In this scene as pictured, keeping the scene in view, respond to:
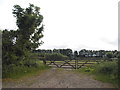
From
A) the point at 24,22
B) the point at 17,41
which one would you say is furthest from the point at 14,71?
the point at 24,22

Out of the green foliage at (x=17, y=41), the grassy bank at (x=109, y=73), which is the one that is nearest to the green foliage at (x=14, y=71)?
the green foliage at (x=17, y=41)

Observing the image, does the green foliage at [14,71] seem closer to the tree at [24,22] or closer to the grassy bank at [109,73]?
the tree at [24,22]

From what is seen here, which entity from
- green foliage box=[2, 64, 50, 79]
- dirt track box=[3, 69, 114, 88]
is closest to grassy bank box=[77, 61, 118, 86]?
dirt track box=[3, 69, 114, 88]

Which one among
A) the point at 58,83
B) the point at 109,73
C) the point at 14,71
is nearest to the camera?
the point at 58,83

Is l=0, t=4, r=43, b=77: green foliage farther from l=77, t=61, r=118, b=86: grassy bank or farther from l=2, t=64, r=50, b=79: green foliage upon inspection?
l=77, t=61, r=118, b=86: grassy bank

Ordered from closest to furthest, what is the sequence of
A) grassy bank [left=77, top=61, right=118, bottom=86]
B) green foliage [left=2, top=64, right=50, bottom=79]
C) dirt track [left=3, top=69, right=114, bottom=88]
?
1. dirt track [left=3, top=69, right=114, bottom=88]
2. grassy bank [left=77, top=61, right=118, bottom=86]
3. green foliage [left=2, top=64, right=50, bottom=79]

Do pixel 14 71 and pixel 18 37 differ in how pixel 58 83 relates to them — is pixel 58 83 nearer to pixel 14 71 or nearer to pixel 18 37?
pixel 14 71

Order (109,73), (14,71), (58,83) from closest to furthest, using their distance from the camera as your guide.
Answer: (58,83) → (109,73) → (14,71)

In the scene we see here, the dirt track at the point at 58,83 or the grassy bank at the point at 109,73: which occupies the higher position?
the grassy bank at the point at 109,73

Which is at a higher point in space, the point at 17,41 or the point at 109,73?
the point at 17,41

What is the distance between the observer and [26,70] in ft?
40.7

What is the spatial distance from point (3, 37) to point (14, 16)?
7.56 feet

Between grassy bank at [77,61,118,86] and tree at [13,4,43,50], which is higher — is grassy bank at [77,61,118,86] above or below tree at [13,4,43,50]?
below

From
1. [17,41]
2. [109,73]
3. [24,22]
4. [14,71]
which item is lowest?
[14,71]
